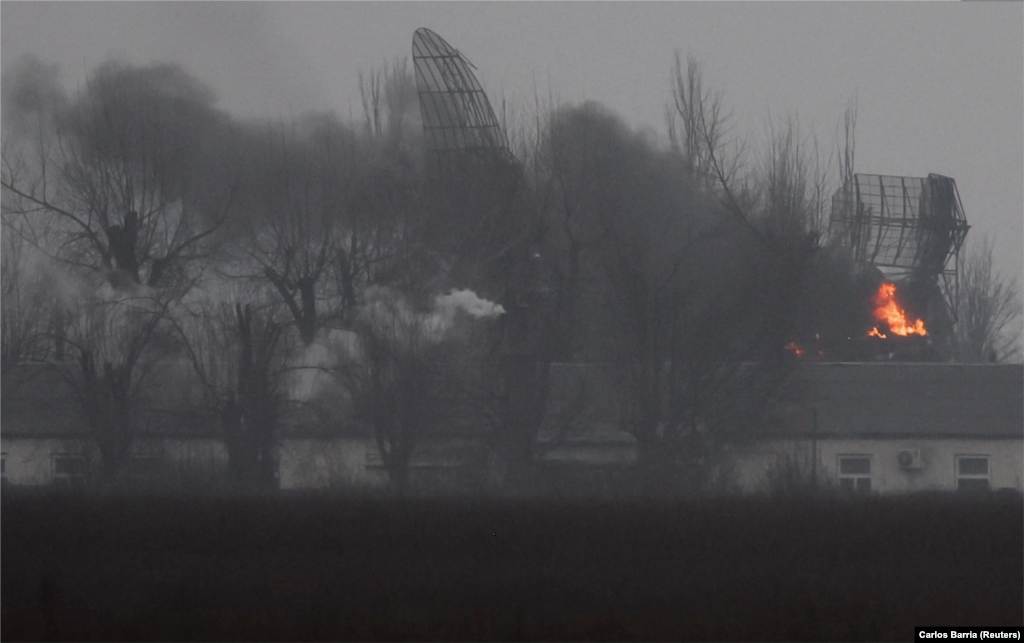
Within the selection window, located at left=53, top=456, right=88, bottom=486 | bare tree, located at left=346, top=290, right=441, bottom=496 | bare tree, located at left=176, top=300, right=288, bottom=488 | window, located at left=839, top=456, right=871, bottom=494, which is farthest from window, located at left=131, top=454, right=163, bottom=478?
window, located at left=839, top=456, right=871, bottom=494

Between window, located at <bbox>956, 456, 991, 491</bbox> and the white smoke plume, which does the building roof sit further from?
the white smoke plume

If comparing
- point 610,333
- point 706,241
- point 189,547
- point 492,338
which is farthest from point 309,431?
point 706,241

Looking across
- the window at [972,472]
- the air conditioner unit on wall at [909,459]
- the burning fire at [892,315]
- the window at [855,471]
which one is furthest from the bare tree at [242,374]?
the burning fire at [892,315]

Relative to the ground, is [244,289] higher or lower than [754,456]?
higher

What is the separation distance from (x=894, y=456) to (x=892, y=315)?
1584 cm

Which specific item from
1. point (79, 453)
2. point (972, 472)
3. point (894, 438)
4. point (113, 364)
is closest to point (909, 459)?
point (894, 438)

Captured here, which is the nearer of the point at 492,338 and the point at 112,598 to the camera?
the point at 112,598

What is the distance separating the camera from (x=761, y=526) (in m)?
16.2

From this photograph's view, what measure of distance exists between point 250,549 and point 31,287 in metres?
19.5

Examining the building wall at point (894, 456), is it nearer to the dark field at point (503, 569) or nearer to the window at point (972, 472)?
the window at point (972, 472)

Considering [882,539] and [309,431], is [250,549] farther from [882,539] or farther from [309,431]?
[309,431]

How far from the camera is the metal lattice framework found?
43250 mm

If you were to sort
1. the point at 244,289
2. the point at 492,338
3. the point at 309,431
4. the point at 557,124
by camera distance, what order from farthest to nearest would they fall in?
the point at 557,124
the point at 244,289
the point at 492,338
the point at 309,431

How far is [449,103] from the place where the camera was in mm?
36656
